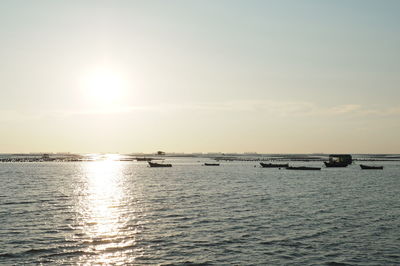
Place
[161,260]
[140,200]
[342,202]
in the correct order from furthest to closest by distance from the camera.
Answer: [140,200], [342,202], [161,260]

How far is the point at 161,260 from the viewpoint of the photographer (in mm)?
24047

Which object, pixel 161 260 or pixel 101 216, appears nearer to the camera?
pixel 161 260

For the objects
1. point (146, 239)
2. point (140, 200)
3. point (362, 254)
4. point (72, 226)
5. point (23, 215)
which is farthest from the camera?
point (140, 200)

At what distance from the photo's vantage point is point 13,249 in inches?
1025

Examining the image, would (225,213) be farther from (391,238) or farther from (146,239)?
(391,238)

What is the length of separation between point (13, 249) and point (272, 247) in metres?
17.2

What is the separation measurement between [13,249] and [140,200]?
28235mm

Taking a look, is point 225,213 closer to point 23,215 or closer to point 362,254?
point 362,254

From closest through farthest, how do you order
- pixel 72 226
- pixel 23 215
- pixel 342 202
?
pixel 72 226 < pixel 23 215 < pixel 342 202

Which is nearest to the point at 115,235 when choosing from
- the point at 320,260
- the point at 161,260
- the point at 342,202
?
the point at 161,260

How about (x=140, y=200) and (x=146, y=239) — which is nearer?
(x=146, y=239)

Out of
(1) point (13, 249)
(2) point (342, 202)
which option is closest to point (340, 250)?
(1) point (13, 249)

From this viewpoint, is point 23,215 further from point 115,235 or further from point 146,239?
point 146,239

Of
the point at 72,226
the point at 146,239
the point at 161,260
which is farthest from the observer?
the point at 72,226
